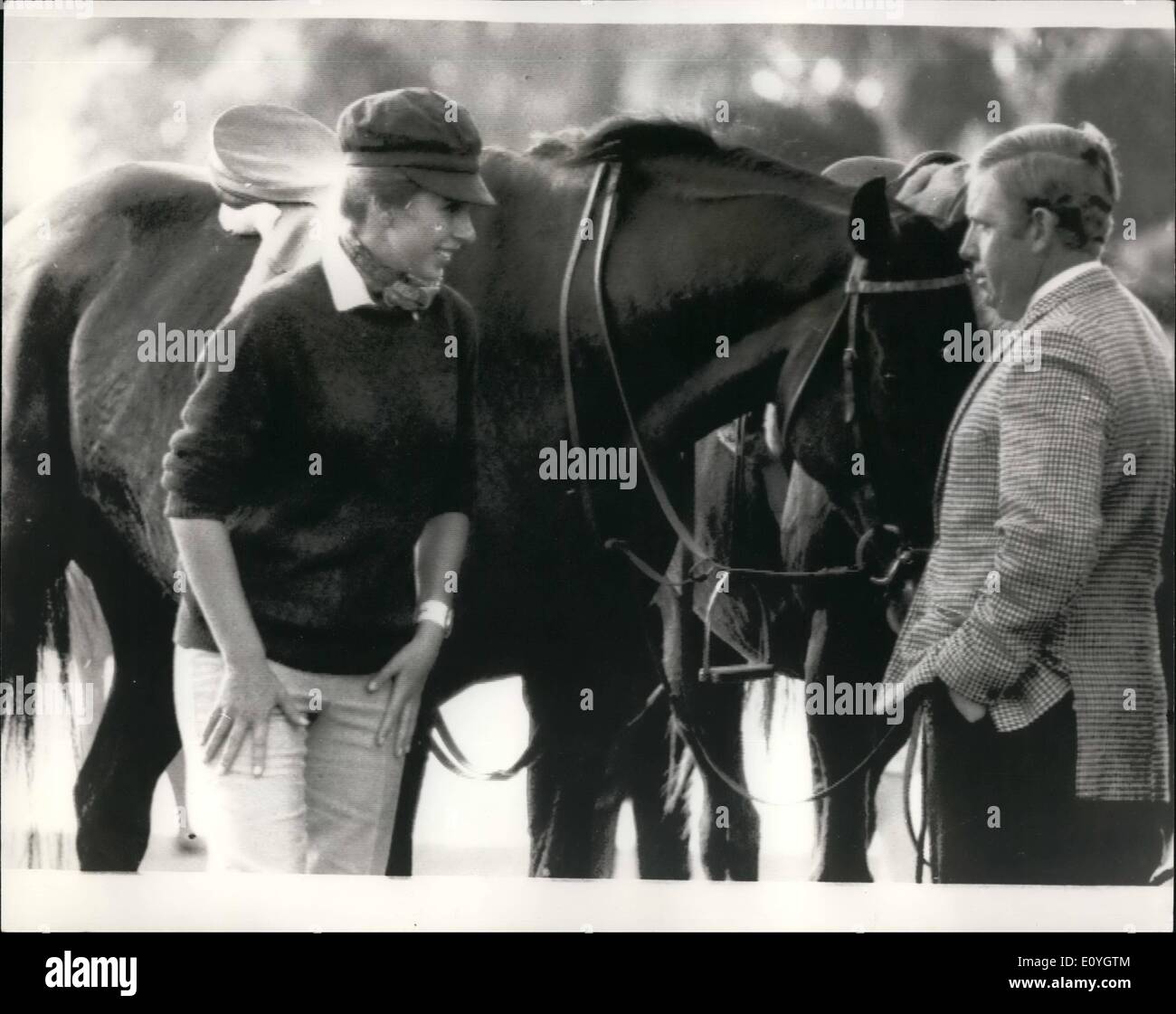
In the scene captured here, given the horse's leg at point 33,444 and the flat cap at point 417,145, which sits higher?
the flat cap at point 417,145

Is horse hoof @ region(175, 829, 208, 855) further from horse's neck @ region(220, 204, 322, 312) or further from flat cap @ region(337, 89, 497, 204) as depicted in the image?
flat cap @ region(337, 89, 497, 204)

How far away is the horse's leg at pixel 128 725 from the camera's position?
4.95m

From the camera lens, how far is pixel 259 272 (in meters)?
4.86

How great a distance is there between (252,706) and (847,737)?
1.66 meters

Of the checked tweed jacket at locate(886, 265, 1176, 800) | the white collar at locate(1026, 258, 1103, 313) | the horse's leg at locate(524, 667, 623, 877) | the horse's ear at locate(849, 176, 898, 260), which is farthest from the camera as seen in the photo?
the horse's leg at locate(524, 667, 623, 877)

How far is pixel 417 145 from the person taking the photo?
15.4 ft

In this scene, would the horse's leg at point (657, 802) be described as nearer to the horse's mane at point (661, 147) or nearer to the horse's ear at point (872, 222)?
the horse's ear at point (872, 222)

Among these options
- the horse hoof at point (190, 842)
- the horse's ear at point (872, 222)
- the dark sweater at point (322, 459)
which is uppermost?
the horse's ear at point (872, 222)

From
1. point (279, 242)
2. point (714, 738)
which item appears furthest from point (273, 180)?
point (714, 738)

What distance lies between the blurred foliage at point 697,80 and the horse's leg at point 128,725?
124cm

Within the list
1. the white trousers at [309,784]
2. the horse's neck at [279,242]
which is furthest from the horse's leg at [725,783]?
the horse's neck at [279,242]

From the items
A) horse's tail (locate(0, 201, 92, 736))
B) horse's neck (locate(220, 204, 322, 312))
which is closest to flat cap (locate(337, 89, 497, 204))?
horse's neck (locate(220, 204, 322, 312))

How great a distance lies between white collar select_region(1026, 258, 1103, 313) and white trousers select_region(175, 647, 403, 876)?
2.11m

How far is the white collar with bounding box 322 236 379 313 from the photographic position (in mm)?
4688
